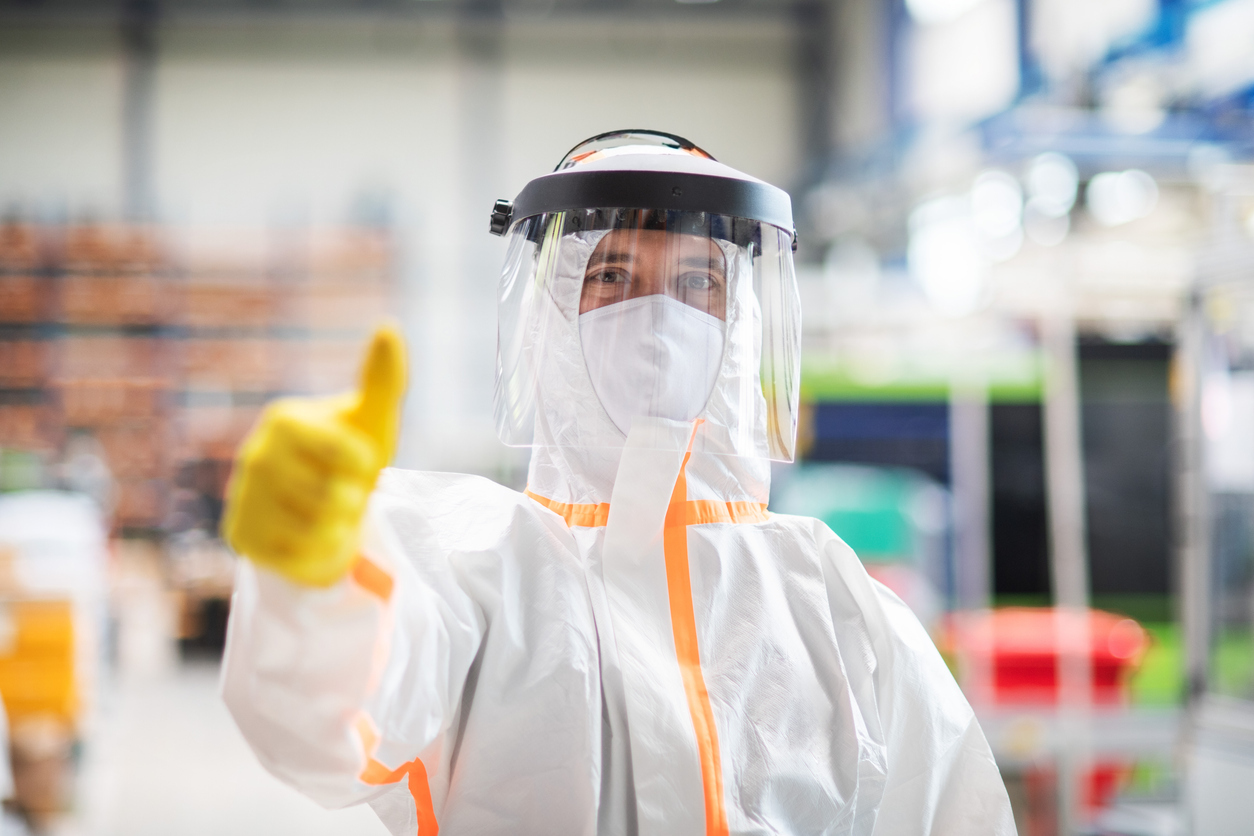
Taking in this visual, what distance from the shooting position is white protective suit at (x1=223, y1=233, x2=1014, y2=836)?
2.93 feet

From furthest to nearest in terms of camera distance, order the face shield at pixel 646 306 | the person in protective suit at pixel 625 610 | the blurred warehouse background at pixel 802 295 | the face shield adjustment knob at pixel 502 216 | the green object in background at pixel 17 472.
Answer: the green object in background at pixel 17 472
the blurred warehouse background at pixel 802 295
the face shield adjustment knob at pixel 502 216
the face shield at pixel 646 306
the person in protective suit at pixel 625 610

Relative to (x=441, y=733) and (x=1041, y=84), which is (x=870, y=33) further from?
(x=441, y=733)

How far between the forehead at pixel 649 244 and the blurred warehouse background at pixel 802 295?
1.97 meters

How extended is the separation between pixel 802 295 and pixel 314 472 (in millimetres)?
5139

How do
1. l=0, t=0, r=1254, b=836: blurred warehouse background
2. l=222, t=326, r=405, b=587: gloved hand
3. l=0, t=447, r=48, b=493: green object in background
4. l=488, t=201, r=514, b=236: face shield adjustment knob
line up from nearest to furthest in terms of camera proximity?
l=222, t=326, r=405, b=587: gloved hand → l=488, t=201, r=514, b=236: face shield adjustment knob → l=0, t=0, r=1254, b=836: blurred warehouse background → l=0, t=447, r=48, b=493: green object in background

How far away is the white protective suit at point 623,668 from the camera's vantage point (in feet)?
2.93

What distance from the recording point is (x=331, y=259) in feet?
27.1

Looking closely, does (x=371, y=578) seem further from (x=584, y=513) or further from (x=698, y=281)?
(x=698, y=281)

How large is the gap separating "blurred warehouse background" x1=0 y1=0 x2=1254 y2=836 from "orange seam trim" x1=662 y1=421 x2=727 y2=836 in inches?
78.1

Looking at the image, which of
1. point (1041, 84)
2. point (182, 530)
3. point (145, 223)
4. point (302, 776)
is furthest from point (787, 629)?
point (145, 223)

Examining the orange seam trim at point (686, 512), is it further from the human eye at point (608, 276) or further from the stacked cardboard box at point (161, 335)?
the stacked cardboard box at point (161, 335)

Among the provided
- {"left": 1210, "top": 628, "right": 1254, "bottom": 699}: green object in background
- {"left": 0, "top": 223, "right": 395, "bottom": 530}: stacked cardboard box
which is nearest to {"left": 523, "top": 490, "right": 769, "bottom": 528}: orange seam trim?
{"left": 1210, "top": 628, "right": 1254, "bottom": 699}: green object in background

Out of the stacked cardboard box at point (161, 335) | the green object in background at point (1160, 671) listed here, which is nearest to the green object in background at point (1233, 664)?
the green object in background at point (1160, 671)

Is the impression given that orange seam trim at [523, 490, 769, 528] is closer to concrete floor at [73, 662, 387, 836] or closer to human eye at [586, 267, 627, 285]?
human eye at [586, 267, 627, 285]
